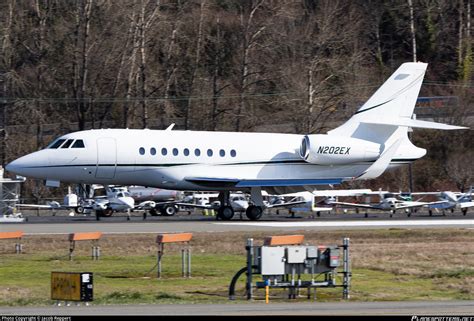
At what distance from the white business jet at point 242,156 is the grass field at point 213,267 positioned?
7.87 metres

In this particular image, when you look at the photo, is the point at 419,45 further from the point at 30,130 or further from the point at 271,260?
the point at 271,260

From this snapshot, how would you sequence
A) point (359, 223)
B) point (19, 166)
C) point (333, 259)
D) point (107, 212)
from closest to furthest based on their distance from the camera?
point (333, 259), point (359, 223), point (19, 166), point (107, 212)

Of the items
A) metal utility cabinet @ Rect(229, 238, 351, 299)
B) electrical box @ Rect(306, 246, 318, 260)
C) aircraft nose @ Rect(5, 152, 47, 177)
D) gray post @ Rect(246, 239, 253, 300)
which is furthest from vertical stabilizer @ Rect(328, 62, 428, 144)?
gray post @ Rect(246, 239, 253, 300)

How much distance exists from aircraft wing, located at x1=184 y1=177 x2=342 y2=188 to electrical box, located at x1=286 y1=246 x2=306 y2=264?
22424mm

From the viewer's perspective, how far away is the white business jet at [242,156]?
43750 mm

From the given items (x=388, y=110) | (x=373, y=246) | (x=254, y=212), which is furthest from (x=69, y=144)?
(x=373, y=246)

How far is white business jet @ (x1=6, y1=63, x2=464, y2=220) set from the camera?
43.8 metres

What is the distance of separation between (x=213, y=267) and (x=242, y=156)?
18182mm

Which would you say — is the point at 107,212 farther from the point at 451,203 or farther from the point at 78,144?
the point at 451,203

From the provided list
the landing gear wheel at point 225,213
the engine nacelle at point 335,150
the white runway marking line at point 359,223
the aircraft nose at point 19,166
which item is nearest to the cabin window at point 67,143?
the aircraft nose at point 19,166

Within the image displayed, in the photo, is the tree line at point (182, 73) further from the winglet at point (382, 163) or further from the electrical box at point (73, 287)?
the electrical box at point (73, 287)

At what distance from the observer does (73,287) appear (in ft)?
69.2

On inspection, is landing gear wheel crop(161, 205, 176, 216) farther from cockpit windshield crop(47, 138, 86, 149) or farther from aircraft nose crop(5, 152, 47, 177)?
aircraft nose crop(5, 152, 47, 177)

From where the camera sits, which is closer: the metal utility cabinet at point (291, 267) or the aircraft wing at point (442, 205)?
the metal utility cabinet at point (291, 267)
